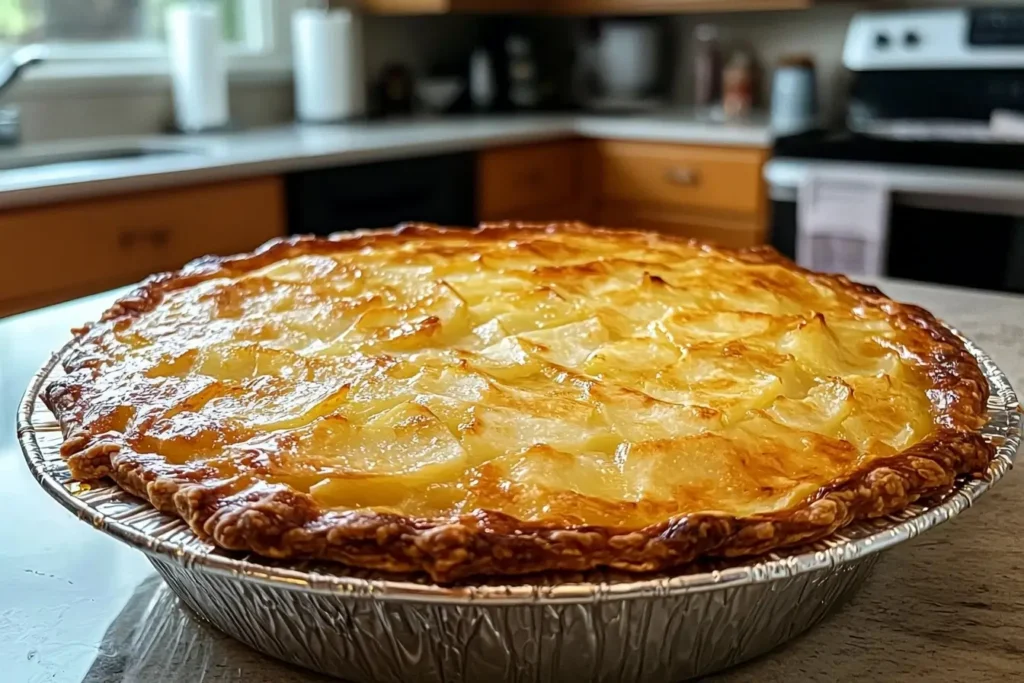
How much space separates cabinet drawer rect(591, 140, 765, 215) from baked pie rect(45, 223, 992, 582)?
1911mm

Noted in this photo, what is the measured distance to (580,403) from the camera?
0.75 m

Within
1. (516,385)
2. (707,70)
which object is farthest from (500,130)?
(516,385)

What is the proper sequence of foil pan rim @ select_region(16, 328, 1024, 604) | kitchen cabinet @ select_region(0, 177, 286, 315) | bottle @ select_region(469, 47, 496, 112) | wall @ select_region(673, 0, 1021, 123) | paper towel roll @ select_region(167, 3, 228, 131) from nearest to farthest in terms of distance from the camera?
1. foil pan rim @ select_region(16, 328, 1024, 604)
2. kitchen cabinet @ select_region(0, 177, 286, 315)
3. paper towel roll @ select_region(167, 3, 228, 131)
4. wall @ select_region(673, 0, 1021, 123)
5. bottle @ select_region(469, 47, 496, 112)

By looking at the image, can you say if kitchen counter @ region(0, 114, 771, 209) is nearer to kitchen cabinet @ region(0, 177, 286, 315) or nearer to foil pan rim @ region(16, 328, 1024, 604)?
kitchen cabinet @ region(0, 177, 286, 315)

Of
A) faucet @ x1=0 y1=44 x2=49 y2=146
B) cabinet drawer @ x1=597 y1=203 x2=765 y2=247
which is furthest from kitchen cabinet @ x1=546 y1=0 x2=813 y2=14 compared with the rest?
faucet @ x1=0 y1=44 x2=49 y2=146

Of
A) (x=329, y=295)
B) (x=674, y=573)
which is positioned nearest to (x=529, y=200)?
(x=329, y=295)

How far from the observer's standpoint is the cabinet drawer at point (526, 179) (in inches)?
117

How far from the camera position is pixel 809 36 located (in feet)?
11.4

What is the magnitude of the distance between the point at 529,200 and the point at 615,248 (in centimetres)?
196

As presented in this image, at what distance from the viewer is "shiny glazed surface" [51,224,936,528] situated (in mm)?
649

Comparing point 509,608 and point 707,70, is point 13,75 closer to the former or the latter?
point 509,608

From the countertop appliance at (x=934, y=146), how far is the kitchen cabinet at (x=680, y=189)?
12 cm

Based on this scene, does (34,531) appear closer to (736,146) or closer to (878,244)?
(878,244)

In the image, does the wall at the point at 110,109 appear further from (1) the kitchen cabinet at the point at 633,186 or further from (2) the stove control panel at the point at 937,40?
(2) the stove control panel at the point at 937,40
